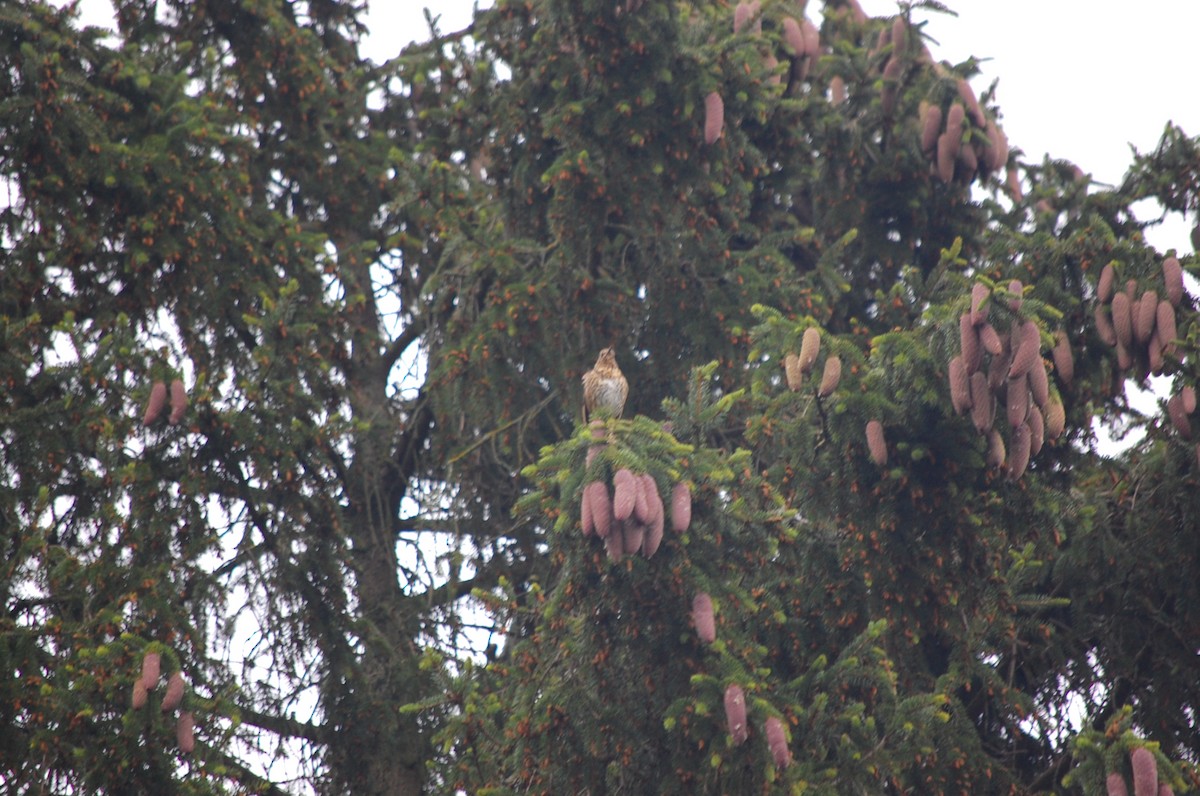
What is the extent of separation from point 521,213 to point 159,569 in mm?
2914

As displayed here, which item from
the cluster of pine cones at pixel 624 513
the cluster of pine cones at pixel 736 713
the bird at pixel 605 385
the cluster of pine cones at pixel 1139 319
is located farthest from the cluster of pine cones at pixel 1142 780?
the bird at pixel 605 385

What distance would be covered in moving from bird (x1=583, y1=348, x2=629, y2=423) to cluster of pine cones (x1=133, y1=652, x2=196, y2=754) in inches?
101

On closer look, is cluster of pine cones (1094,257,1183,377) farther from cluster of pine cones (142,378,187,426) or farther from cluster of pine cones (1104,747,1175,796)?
cluster of pine cones (142,378,187,426)

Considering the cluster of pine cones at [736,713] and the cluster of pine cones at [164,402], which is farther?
the cluster of pine cones at [164,402]

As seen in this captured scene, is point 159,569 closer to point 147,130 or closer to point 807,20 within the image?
point 147,130

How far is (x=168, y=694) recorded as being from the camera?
21.2 ft

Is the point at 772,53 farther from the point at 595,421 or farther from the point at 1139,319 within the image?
the point at 595,421

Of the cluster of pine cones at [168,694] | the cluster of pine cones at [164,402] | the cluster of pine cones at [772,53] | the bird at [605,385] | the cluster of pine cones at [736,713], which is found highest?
the cluster of pine cones at [772,53]

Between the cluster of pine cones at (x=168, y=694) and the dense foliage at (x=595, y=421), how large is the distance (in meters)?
0.02

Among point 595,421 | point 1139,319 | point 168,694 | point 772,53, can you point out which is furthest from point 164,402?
point 1139,319

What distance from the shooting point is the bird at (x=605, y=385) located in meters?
8.11

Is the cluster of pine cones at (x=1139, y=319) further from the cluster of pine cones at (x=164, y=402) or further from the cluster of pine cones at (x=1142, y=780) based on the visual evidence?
the cluster of pine cones at (x=164, y=402)

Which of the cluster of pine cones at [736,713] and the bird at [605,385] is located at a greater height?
the bird at [605,385]

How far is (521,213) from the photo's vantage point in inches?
348
